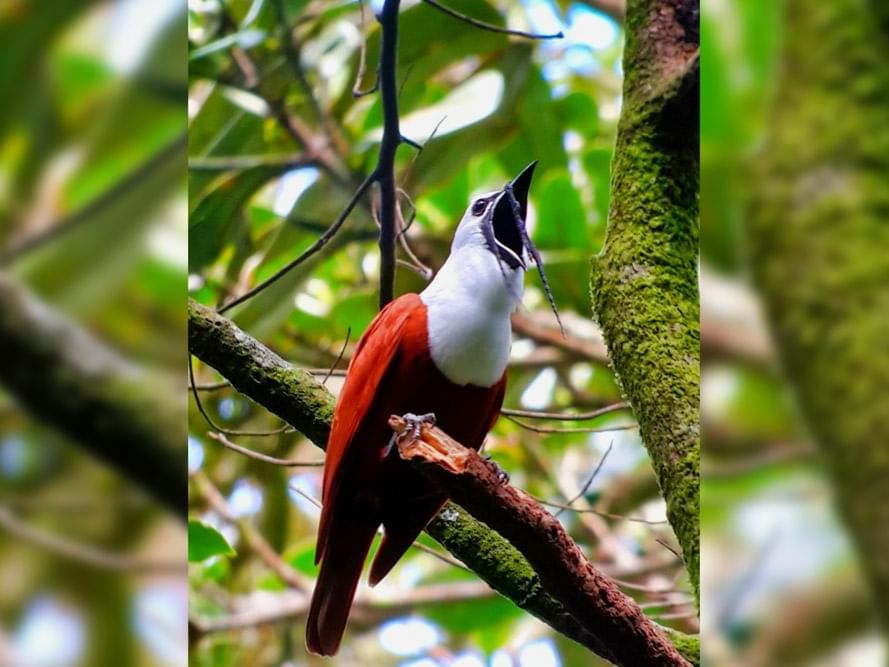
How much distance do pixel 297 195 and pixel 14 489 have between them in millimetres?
834

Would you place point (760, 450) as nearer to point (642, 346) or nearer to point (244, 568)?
point (642, 346)

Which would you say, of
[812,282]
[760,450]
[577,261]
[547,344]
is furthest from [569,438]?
[812,282]

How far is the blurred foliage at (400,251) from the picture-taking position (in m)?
1.37

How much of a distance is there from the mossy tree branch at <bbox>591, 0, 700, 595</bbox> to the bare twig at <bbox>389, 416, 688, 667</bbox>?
100mm

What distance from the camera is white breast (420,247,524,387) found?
1.32 m

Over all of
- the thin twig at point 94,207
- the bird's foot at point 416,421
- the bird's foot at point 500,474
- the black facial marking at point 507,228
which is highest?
the black facial marking at point 507,228

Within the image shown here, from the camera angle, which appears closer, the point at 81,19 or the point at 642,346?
the point at 81,19

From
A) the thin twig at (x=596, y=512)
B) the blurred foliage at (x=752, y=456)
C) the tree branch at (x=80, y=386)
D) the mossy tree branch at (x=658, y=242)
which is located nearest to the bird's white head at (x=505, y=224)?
the mossy tree branch at (x=658, y=242)

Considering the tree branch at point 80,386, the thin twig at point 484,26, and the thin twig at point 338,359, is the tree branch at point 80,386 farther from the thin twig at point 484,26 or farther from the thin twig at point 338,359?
the thin twig at point 484,26

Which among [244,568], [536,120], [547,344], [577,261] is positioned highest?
[536,120]

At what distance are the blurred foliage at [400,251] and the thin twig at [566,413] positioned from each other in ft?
0.03

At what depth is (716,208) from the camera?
2.65 feet

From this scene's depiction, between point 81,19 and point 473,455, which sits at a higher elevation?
point 81,19

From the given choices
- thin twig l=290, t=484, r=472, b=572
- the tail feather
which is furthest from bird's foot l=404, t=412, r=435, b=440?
thin twig l=290, t=484, r=472, b=572
